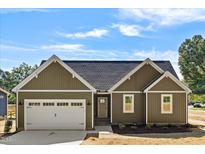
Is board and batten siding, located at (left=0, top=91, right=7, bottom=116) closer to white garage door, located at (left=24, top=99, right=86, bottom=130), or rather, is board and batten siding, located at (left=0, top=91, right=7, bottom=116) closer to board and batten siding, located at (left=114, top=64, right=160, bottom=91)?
white garage door, located at (left=24, top=99, right=86, bottom=130)

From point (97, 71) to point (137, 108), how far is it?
3.62 m

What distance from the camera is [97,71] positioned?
24.9 metres

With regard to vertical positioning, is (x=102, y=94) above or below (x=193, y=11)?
below

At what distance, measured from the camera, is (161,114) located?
22188mm

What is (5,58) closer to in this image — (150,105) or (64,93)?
(64,93)

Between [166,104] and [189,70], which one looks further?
[189,70]

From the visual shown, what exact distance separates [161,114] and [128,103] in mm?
1850

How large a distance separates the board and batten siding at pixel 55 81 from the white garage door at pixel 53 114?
2.06 feet

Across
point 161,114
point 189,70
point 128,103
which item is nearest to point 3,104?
point 128,103

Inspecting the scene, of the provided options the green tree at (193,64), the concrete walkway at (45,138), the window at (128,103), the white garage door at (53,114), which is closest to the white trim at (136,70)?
the window at (128,103)

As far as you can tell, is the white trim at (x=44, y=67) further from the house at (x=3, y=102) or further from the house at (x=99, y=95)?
the house at (x=3, y=102)

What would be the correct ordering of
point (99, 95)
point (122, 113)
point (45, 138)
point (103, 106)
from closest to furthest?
point (45, 138), point (122, 113), point (99, 95), point (103, 106)

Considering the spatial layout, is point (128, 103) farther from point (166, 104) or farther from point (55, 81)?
point (55, 81)
